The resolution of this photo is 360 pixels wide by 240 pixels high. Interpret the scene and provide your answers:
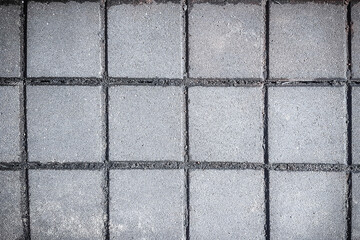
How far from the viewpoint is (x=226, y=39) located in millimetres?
996

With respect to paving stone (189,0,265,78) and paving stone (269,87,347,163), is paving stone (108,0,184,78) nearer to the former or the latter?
paving stone (189,0,265,78)

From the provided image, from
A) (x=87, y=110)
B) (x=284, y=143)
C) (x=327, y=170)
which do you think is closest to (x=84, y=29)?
(x=87, y=110)

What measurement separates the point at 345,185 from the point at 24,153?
105cm

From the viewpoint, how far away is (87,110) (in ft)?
3.31

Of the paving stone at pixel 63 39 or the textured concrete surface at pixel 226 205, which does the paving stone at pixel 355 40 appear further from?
the paving stone at pixel 63 39

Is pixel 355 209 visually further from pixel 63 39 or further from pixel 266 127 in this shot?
pixel 63 39

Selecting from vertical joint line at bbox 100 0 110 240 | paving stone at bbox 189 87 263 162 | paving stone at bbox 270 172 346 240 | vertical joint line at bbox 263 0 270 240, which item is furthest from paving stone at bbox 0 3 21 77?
paving stone at bbox 270 172 346 240

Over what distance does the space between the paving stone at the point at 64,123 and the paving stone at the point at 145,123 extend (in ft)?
0.19

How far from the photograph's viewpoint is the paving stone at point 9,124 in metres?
1.01

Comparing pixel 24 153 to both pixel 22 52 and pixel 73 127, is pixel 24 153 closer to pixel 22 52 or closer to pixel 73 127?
pixel 73 127

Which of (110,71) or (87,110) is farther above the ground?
(110,71)

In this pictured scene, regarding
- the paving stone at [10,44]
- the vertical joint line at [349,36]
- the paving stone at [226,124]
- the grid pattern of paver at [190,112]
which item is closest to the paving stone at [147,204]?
the grid pattern of paver at [190,112]

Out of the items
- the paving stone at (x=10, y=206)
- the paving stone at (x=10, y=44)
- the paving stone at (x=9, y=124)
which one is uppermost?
the paving stone at (x=10, y=44)

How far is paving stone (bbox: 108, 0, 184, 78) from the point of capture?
0.99m
